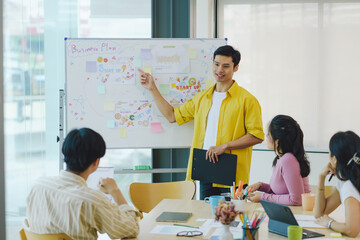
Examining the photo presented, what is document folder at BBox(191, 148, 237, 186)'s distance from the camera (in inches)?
139

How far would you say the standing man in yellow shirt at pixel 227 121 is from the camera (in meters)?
3.62

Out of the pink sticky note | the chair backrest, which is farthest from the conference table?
the pink sticky note

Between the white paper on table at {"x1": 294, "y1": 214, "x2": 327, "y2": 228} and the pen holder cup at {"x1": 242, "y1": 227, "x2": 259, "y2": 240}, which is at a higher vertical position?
the pen holder cup at {"x1": 242, "y1": 227, "x2": 259, "y2": 240}

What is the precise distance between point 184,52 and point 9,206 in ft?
6.31

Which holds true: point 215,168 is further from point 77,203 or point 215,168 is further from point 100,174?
point 77,203

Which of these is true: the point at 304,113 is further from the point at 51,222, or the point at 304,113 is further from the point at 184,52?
the point at 51,222

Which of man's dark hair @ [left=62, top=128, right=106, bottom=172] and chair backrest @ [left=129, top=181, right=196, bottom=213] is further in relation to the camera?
chair backrest @ [left=129, top=181, right=196, bottom=213]

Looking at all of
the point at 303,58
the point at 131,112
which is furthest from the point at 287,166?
the point at 303,58

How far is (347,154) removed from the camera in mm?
2248

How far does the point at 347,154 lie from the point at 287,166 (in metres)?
0.62

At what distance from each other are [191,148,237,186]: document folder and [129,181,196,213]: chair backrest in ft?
0.38

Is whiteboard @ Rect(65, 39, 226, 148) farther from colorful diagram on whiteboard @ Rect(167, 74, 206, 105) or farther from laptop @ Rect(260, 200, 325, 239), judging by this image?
laptop @ Rect(260, 200, 325, 239)

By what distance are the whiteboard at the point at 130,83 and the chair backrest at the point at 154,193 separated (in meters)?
0.56

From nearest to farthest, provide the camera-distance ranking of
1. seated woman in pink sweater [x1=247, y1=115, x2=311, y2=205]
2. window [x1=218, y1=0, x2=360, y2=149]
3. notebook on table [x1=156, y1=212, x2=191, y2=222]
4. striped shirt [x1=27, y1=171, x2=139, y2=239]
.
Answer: striped shirt [x1=27, y1=171, x2=139, y2=239]
notebook on table [x1=156, y1=212, x2=191, y2=222]
seated woman in pink sweater [x1=247, y1=115, x2=311, y2=205]
window [x1=218, y1=0, x2=360, y2=149]
